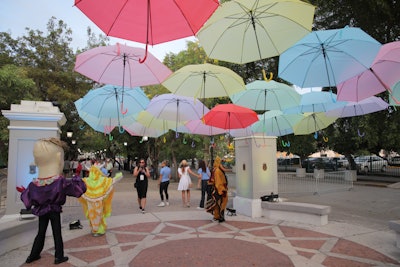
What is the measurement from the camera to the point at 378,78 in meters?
6.46

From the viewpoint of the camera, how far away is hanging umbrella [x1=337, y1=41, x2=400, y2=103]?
568 centimetres

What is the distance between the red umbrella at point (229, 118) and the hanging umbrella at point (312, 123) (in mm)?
2704

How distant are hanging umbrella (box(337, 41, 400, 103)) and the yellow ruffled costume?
19.7 ft

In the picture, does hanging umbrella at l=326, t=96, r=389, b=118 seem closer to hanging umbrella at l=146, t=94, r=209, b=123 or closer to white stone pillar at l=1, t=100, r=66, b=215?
hanging umbrella at l=146, t=94, r=209, b=123

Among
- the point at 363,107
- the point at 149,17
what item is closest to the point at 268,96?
the point at 363,107

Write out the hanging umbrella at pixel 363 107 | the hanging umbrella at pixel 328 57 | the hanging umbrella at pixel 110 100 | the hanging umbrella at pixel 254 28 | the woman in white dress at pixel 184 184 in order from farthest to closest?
1. the woman in white dress at pixel 184 184
2. the hanging umbrella at pixel 363 107
3. the hanging umbrella at pixel 110 100
4. the hanging umbrella at pixel 328 57
5. the hanging umbrella at pixel 254 28

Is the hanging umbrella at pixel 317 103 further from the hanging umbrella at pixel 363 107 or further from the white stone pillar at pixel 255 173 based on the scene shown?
the white stone pillar at pixel 255 173

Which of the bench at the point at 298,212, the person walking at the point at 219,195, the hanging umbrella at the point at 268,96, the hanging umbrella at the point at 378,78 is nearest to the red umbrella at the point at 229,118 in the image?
the hanging umbrella at the point at 268,96

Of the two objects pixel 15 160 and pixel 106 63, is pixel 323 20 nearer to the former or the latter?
pixel 106 63

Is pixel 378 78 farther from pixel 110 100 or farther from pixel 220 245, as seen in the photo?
pixel 110 100

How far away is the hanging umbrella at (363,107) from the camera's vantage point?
8828mm

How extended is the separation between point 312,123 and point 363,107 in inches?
85.4

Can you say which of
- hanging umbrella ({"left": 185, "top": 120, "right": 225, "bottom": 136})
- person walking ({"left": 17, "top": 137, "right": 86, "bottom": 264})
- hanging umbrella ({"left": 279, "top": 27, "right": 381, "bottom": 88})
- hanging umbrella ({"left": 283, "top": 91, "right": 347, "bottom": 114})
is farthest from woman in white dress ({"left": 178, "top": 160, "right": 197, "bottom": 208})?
person walking ({"left": 17, "top": 137, "right": 86, "bottom": 264})

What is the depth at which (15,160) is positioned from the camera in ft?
23.0
